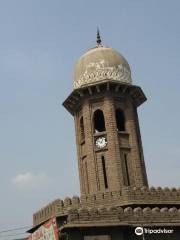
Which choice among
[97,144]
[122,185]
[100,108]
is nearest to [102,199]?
[122,185]

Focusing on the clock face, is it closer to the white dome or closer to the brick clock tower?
the brick clock tower

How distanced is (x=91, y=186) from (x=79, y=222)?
22.5 ft

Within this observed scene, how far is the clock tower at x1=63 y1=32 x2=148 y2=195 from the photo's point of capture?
28.7 metres

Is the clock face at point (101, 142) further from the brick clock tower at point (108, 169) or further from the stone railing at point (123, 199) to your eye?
the stone railing at point (123, 199)

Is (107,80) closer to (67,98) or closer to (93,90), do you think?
(93,90)

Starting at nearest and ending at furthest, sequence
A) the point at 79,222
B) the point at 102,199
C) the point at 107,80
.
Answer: the point at 79,222, the point at 102,199, the point at 107,80

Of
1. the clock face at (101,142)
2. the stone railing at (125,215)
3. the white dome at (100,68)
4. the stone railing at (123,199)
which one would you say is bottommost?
the stone railing at (125,215)

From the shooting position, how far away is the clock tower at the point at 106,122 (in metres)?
28.7

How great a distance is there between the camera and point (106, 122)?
2961 cm

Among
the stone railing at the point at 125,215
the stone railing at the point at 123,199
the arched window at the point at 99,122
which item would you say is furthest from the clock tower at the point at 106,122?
the stone railing at the point at 125,215

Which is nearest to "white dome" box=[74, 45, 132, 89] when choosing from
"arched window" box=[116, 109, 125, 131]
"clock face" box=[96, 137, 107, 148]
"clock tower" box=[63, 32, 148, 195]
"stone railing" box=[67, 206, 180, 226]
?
"clock tower" box=[63, 32, 148, 195]

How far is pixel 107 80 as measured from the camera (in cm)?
3019

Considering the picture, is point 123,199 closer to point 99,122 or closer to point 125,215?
point 125,215

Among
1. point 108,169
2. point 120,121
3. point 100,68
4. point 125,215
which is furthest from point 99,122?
point 125,215
